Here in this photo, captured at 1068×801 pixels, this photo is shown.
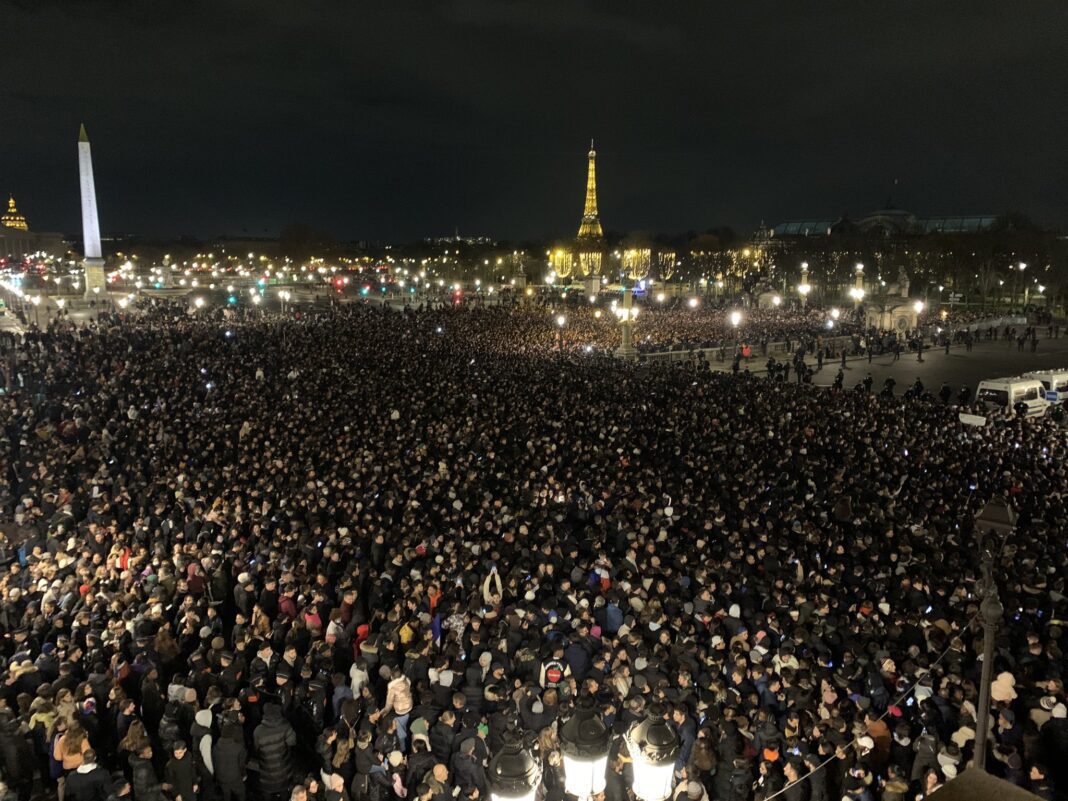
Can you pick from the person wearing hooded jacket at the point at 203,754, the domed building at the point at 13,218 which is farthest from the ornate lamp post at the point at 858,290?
the domed building at the point at 13,218

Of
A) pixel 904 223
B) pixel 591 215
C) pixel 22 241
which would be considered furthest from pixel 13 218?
pixel 904 223

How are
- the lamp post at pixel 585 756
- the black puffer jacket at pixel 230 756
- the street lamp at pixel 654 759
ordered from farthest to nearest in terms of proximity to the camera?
the black puffer jacket at pixel 230 756
the lamp post at pixel 585 756
the street lamp at pixel 654 759

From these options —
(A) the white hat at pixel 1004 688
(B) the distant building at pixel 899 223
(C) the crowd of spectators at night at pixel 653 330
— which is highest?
(B) the distant building at pixel 899 223

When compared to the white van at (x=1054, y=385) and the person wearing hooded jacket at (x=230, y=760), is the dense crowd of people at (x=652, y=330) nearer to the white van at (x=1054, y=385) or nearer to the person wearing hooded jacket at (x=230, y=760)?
the white van at (x=1054, y=385)

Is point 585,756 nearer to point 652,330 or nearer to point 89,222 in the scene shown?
point 652,330

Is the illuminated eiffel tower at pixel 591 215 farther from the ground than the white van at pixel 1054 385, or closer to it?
farther from the ground

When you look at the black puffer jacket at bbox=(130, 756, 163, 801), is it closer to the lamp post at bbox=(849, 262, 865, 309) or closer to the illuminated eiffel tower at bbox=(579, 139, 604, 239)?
the lamp post at bbox=(849, 262, 865, 309)

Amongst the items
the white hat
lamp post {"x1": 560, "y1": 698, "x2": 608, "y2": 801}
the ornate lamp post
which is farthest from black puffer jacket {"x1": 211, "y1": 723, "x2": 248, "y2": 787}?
the ornate lamp post
